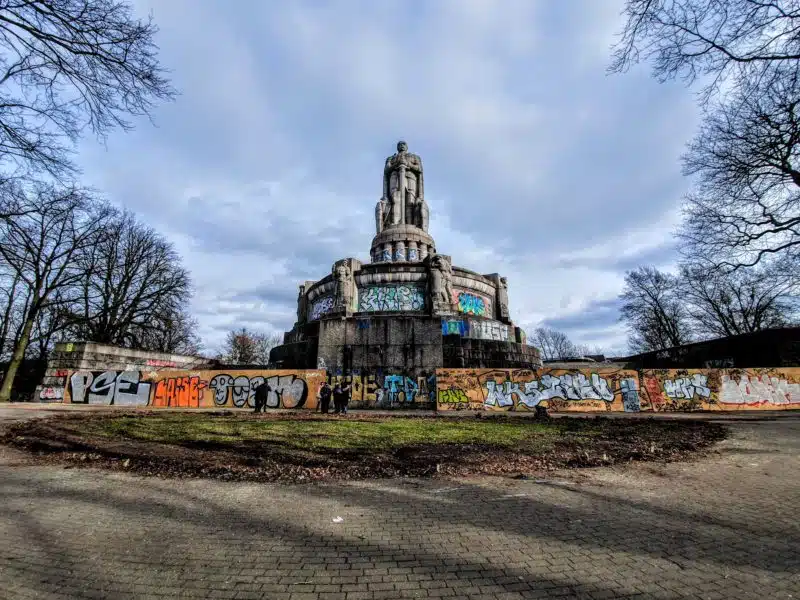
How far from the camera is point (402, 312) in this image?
73.6 ft

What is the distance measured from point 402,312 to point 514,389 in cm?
763

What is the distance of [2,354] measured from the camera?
27.9 meters

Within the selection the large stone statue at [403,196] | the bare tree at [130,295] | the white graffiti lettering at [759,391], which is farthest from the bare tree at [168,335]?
the white graffiti lettering at [759,391]

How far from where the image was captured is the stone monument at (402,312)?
1820cm

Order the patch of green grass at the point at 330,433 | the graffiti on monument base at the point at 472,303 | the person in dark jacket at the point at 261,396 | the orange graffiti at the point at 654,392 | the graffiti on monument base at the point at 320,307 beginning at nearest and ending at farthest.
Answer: the patch of green grass at the point at 330,433 → the person in dark jacket at the point at 261,396 → the orange graffiti at the point at 654,392 → the graffiti on monument base at the point at 320,307 → the graffiti on monument base at the point at 472,303

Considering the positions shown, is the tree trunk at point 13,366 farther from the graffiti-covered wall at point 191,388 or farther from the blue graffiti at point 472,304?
the blue graffiti at point 472,304

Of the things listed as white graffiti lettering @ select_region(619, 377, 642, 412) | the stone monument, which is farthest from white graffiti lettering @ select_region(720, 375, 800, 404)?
the stone monument

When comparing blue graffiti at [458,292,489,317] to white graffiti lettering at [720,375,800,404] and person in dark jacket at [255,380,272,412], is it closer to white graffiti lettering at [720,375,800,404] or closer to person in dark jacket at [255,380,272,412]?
person in dark jacket at [255,380,272,412]

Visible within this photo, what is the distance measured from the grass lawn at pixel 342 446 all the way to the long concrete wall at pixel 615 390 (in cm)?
584

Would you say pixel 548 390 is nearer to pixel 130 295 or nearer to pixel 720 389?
pixel 720 389

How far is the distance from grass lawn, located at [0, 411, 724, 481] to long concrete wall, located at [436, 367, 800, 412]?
5.84m

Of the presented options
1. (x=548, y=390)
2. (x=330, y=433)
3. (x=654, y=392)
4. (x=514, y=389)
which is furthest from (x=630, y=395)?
(x=330, y=433)

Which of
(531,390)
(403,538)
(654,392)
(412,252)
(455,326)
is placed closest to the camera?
(403,538)

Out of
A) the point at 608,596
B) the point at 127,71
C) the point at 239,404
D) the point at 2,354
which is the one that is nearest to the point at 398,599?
the point at 608,596
